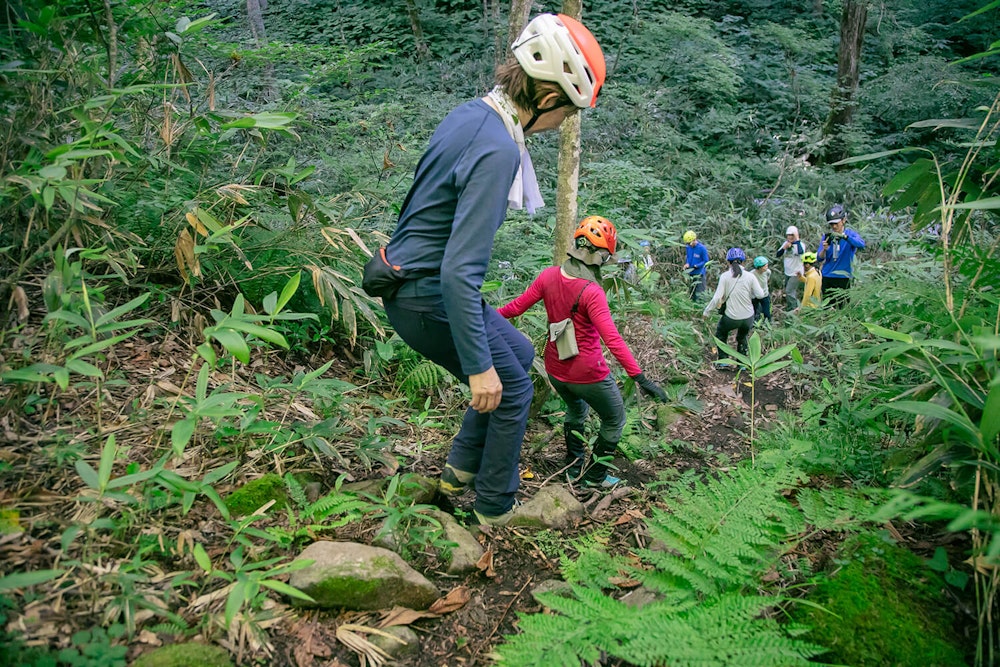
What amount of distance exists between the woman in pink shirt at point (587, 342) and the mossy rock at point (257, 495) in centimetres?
194

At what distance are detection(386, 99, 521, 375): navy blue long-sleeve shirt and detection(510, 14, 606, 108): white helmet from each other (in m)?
0.29

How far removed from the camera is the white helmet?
288cm

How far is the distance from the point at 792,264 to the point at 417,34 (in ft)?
37.6

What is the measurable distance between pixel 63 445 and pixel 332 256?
2.01 meters

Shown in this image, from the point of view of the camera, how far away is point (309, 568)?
2.62 meters

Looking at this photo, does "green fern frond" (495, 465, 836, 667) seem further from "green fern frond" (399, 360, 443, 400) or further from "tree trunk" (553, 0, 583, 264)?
"tree trunk" (553, 0, 583, 264)

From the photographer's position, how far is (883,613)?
221 centimetres

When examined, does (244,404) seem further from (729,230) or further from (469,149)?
(729,230)

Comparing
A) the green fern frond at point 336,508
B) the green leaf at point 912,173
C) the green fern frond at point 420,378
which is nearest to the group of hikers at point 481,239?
the green fern frond at point 336,508

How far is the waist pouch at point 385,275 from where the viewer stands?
9.81 feet

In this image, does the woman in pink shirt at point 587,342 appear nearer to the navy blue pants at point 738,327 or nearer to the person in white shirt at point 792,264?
the navy blue pants at point 738,327

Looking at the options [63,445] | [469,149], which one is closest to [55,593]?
[63,445]

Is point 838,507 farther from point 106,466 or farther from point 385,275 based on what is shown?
point 106,466

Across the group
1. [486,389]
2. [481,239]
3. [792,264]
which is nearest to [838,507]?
[486,389]
